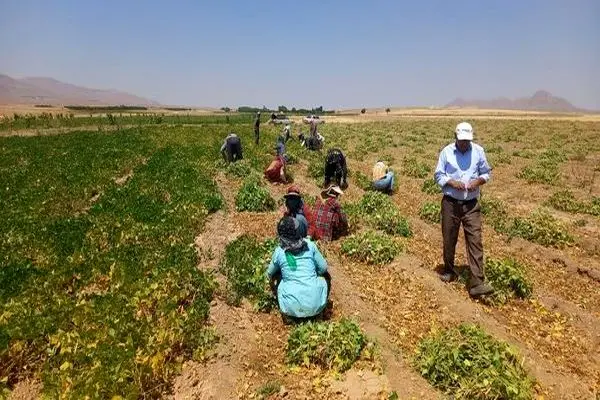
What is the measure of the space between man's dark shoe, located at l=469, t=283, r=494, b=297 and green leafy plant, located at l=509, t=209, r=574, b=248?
13.2 feet

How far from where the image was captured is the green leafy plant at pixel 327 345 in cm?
617

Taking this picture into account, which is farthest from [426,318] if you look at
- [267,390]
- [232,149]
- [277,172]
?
[232,149]

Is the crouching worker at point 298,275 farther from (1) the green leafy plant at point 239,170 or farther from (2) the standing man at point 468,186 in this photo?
(1) the green leafy plant at point 239,170

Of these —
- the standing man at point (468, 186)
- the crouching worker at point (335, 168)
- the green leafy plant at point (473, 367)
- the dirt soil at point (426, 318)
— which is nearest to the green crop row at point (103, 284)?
the dirt soil at point (426, 318)

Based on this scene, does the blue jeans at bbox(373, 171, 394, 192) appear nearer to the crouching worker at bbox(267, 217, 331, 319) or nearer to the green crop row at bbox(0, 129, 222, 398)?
the green crop row at bbox(0, 129, 222, 398)

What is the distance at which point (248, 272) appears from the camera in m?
8.81

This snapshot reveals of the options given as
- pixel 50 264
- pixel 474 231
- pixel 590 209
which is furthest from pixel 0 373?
pixel 590 209

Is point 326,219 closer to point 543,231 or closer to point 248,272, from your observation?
point 248,272

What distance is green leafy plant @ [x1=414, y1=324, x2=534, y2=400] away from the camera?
5.44 meters

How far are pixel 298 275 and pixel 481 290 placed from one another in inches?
129

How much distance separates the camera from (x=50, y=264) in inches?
367

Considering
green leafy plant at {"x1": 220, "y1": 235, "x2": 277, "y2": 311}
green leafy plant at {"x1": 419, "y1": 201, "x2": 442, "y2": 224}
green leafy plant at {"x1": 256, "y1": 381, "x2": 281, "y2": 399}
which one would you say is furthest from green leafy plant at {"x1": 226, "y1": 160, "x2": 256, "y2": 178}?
green leafy plant at {"x1": 256, "y1": 381, "x2": 281, "y2": 399}

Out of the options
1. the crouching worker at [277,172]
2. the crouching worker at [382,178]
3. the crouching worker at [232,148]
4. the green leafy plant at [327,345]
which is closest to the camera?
the green leafy plant at [327,345]

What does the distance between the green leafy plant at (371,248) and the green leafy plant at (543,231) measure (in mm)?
3639
